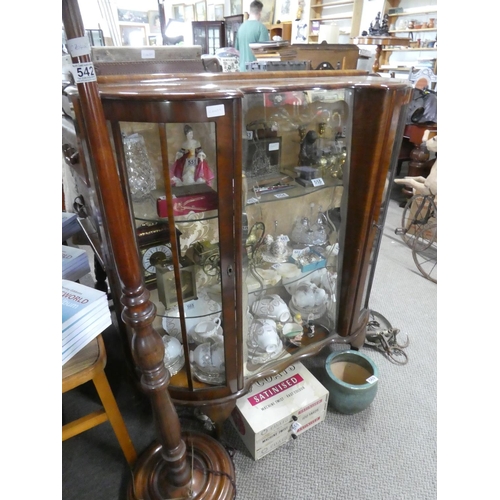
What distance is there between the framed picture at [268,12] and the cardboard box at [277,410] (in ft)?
15.4

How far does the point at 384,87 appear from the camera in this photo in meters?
0.95

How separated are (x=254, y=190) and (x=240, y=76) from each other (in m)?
0.35

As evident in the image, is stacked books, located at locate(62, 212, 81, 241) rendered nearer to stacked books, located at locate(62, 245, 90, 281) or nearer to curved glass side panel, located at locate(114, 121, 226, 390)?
stacked books, located at locate(62, 245, 90, 281)

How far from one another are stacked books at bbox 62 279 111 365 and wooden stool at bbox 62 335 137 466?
4 centimetres

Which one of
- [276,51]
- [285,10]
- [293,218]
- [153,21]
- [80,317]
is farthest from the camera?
→ [285,10]

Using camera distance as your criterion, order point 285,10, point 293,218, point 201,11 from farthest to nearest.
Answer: point 201,11 → point 285,10 → point 293,218

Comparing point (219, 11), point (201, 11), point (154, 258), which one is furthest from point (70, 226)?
point (201, 11)

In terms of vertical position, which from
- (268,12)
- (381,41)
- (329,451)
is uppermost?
(268,12)

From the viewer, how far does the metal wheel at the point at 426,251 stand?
7.09 feet

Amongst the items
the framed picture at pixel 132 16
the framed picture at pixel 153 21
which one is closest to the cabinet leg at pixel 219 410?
the framed picture at pixel 132 16

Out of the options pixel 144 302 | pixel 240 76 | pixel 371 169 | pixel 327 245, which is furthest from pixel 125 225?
pixel 327 245

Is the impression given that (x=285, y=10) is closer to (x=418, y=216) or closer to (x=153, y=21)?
(x=153, y=21)

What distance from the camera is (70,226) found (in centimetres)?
136

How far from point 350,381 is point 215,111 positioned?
1188mm
